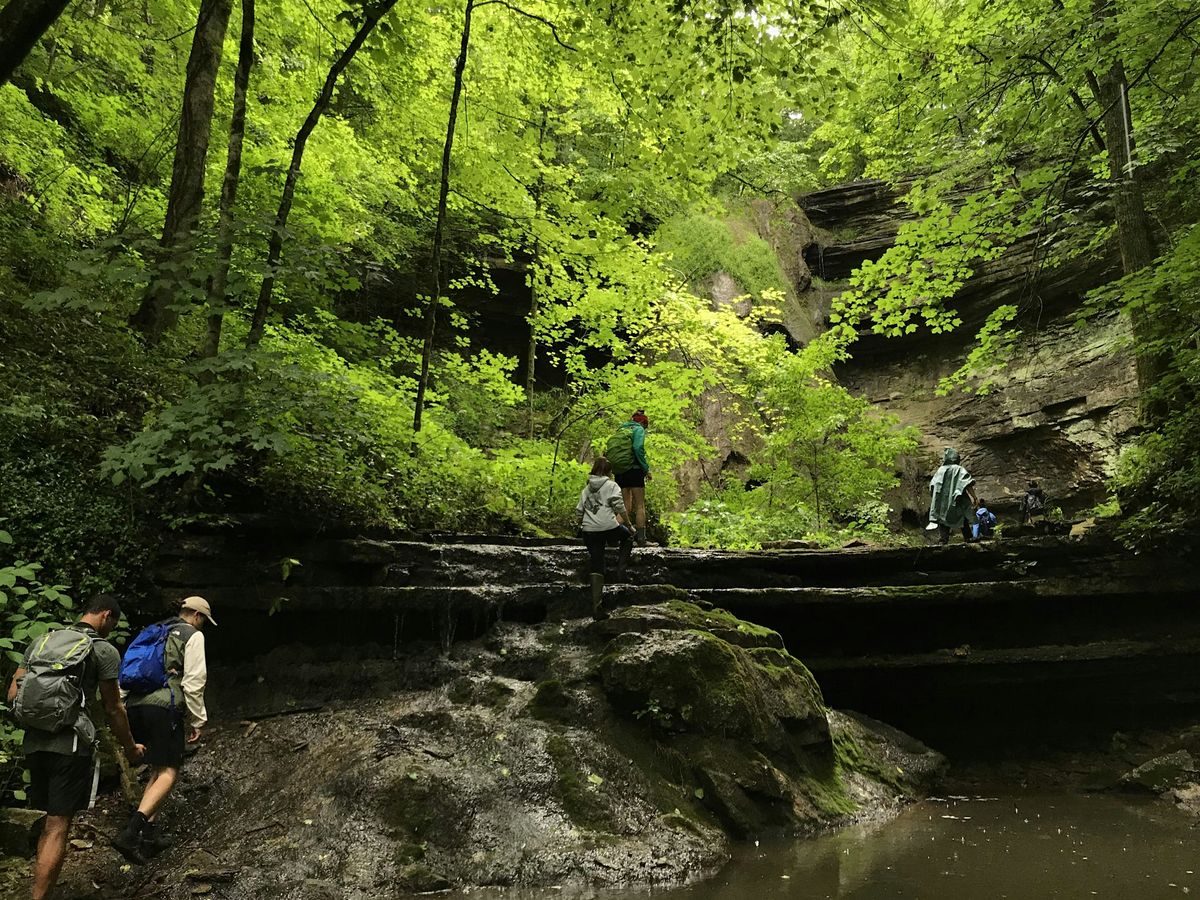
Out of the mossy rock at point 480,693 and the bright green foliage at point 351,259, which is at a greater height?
the bright green foliage at point 351,259

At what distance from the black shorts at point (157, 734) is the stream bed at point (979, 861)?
2357 millimetres

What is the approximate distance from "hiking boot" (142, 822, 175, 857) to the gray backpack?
94 centimetres

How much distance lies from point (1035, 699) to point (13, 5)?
12.4m

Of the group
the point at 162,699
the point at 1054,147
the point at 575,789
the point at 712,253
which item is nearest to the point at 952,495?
the point at 1054,147

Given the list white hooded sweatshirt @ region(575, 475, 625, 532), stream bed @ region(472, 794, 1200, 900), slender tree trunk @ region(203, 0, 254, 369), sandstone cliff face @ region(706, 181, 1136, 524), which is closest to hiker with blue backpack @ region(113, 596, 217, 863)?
stream bed @ region(472, 794, 1200, 900)

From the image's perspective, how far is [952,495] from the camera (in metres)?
10.6

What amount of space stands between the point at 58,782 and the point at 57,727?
1.15ft

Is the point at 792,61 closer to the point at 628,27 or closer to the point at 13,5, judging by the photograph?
the point at 628,27

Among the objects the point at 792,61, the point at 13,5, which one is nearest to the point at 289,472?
the point at 13,5

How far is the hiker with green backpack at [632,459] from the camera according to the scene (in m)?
8.81

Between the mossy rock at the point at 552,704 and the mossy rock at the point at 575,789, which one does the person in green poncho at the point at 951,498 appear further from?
the mossy rock at the point at 575,789

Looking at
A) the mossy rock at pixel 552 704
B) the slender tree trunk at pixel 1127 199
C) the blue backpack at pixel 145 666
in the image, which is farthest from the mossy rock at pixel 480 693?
the slender tree trunk at pixel 1127 199

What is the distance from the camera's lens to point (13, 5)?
10.8 ft

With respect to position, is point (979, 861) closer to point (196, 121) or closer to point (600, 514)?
point (600, 514)
